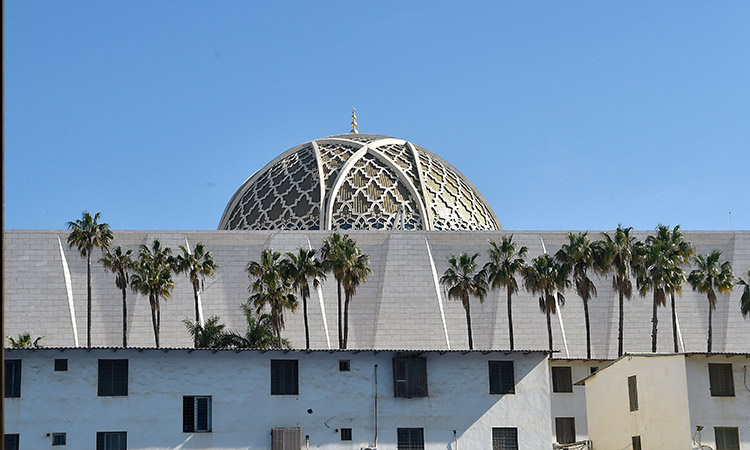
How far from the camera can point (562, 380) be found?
50.2 meters

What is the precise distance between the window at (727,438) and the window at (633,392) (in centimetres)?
316

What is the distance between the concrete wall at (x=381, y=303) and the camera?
192 feet

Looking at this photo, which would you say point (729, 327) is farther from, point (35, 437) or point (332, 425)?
point (35, 437)

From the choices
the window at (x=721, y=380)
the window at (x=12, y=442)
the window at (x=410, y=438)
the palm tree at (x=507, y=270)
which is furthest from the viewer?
the palm tree at (x=507, y=270)

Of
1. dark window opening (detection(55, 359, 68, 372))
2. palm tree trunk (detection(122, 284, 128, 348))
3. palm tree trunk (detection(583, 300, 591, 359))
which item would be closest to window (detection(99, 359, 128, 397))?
dark window opening (detection(55, 359, 68, 372))

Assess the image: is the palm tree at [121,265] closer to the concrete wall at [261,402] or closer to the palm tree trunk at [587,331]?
the concrete wall at [261,402]

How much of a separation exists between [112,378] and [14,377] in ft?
10.1

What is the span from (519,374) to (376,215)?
30451 mm

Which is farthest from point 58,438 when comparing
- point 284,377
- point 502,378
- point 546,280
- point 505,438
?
point 546,280

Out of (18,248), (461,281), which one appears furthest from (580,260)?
(18,248)

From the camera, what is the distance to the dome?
2702 inches

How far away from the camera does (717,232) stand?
6231cm

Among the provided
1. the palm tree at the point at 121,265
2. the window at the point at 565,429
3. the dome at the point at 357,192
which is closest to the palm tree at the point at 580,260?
the window at the point at 565,429

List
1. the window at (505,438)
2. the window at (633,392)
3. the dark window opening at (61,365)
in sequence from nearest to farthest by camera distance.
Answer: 1. the dark window opening at (61,365)
2. the window at (505,438)
3. the window at (633,392)
